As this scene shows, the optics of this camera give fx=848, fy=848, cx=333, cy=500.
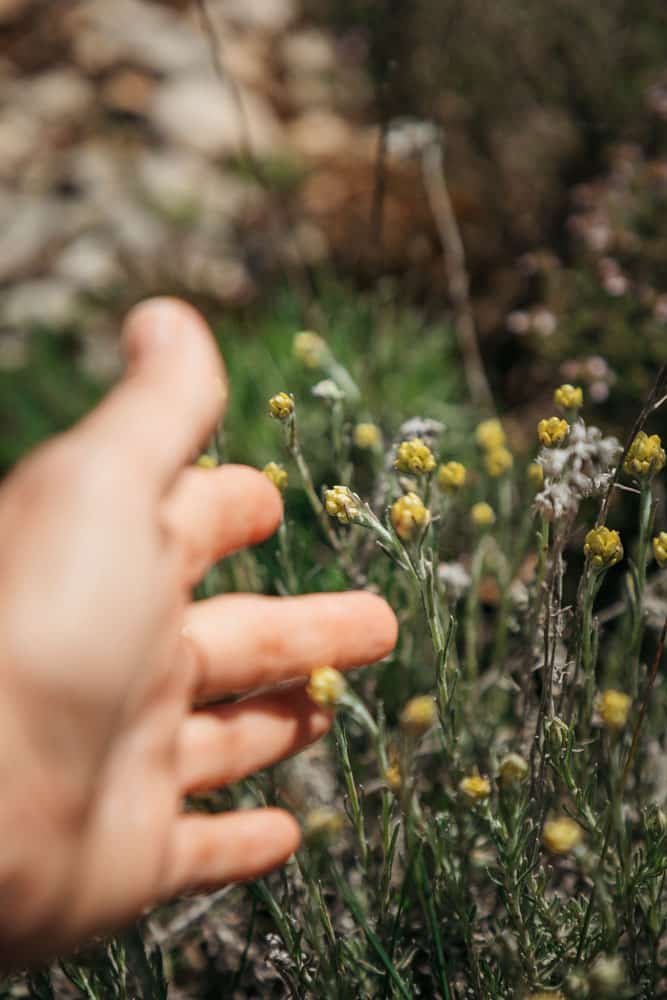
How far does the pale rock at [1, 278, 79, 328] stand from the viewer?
9.05 ft

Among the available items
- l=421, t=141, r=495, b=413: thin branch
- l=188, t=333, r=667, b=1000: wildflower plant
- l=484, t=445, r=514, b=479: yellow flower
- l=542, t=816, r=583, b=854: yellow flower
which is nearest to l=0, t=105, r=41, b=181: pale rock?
l=421, t=141, r=495, b=413: thin branch

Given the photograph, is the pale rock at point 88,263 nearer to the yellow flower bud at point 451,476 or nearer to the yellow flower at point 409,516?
the yellow flower bud at point 451,476

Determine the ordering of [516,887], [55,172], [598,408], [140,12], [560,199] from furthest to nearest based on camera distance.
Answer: [140,12] < [55,172] < [560,199] < [598,408] < [516,887]

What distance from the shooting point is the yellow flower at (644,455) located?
78 cm

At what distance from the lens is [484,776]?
0.90 metres

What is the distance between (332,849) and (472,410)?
3.59ft

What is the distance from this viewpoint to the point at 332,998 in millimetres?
788

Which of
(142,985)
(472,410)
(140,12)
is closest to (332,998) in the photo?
(142,985)

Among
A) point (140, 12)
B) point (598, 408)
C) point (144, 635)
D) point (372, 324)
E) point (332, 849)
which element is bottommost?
point (332, 849)

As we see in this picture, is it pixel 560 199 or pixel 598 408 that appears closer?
pixel 598 408

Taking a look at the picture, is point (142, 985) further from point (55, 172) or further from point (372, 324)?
point (55, 172)

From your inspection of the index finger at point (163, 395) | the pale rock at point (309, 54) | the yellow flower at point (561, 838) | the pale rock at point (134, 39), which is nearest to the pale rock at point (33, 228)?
the pale rock at point (134, 39)

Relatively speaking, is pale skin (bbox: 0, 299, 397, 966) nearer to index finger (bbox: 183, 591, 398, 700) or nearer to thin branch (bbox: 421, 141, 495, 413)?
index finger (bbox: 183, 591, 398, 700)

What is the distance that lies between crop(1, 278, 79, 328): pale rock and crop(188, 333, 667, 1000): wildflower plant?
179 centimetres
